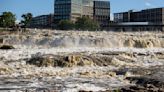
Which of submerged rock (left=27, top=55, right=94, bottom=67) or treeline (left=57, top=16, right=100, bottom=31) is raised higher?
submerged rock (left=27, top=55, right=94, bottom=67)

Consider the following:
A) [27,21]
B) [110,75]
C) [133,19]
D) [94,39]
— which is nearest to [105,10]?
[133,19]

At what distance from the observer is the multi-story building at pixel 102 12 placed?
180 m

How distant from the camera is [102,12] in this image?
588ft

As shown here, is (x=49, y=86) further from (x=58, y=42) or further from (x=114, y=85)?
(x=58, y=42)

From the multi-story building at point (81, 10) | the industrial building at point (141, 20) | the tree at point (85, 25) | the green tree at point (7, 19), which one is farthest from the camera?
the multi-story building at point (81, 10)

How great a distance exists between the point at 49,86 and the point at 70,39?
43.8m

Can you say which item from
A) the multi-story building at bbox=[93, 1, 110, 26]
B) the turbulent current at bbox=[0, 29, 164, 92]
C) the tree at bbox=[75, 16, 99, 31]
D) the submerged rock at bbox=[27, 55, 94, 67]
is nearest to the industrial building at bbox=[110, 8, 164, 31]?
the multi-story building at bbox=[93, 1, 110, 26]

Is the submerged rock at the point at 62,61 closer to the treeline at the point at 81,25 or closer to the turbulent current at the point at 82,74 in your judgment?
the turbulent current at the point at 82,74

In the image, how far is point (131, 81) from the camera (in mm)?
26531

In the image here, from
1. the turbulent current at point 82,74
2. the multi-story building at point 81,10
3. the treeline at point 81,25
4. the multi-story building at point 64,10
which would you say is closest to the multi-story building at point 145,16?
the multi-story building at point 81,10

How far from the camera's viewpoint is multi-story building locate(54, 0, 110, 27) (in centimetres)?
17075

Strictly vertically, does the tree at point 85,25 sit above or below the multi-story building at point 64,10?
below

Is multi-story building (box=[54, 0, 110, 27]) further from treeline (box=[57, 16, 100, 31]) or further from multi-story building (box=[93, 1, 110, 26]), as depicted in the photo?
treeline (box=[57, 16, 100, 31])

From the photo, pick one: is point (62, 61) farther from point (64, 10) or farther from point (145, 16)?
point (64, 10)
